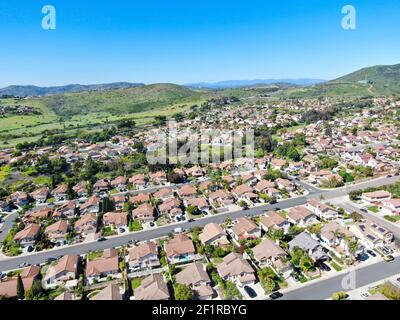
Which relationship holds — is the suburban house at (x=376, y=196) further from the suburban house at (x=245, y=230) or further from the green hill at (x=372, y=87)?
the green hill at (x=372, y=87)

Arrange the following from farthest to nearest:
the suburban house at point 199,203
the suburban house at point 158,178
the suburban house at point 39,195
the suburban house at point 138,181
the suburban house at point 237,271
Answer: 1. the suburban house at point 158,178
2. the suburban house at point 138,181
3. the suburban house at point 39,195
4. the suburban house at point 199,203
5. the suburban house at point 237,271

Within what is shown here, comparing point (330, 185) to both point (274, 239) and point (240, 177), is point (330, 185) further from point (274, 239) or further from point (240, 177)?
point (274, 239)

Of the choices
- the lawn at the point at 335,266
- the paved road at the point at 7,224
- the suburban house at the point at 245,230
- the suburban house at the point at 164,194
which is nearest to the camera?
the lawn at the point at 335,266

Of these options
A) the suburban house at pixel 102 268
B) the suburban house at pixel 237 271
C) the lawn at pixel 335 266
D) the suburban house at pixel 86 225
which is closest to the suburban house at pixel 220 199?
the suburban house at pixel 237 271

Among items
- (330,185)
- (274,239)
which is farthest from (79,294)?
(330,185)

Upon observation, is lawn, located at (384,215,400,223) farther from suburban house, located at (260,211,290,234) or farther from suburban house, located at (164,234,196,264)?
suburban house, located at (164,234,196,264)

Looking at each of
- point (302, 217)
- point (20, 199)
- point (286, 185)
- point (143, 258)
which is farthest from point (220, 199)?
point (20, 199)
